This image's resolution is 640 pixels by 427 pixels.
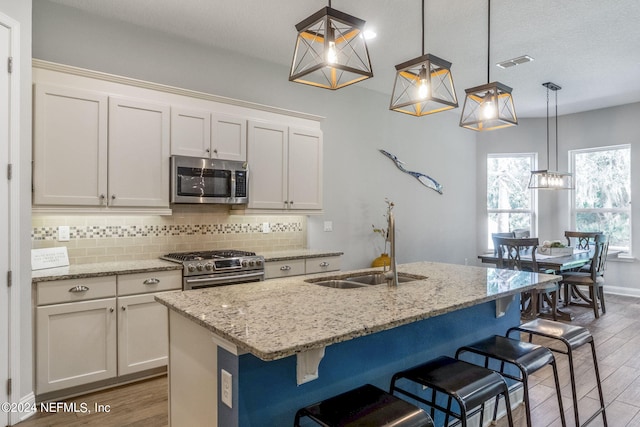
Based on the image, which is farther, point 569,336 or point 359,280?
point 359,280

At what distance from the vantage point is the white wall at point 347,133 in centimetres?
334

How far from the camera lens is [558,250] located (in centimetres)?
498

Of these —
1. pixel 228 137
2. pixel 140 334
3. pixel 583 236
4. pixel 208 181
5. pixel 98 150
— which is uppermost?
pixel 228 137

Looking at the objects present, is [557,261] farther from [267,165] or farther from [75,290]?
[75,290]

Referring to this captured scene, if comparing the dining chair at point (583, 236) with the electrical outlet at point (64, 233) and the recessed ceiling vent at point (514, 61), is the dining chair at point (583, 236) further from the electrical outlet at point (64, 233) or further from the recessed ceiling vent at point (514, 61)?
the electrical outlet at point (64, 233)

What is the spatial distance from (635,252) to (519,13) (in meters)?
4.71

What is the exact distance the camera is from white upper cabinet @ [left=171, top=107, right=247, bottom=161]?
3.41 m

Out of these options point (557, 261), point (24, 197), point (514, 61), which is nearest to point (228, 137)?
point (24, 197)

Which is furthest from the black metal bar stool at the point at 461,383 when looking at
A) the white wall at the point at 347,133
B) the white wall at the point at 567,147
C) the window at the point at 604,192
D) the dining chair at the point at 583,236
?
the window at the point at 604,192

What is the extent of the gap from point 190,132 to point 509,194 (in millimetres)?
5747

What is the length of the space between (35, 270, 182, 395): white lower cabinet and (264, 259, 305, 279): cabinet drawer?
829 mm

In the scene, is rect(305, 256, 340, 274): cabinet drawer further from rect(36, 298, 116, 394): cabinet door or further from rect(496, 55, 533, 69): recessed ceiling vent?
rect(496, 55, 533, 69): recessed ceiling vent

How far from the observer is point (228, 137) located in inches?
145

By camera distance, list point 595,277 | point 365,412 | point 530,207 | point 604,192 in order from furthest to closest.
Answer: point 530,207, point 604,192, point 595,277, point 365,412
